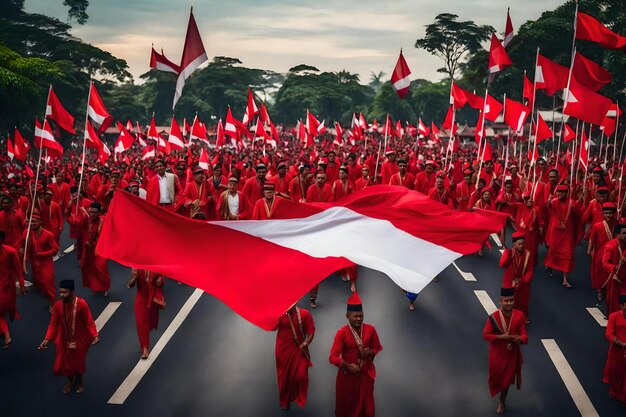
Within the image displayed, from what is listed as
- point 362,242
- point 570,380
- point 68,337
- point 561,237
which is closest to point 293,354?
point 362,242

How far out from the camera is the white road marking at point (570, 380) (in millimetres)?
7684

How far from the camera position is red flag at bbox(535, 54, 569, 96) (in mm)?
14852

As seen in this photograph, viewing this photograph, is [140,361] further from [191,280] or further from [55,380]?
[191,280]

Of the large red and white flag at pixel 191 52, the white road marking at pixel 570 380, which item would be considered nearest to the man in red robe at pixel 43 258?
the large red and white flag at pixel 191 52

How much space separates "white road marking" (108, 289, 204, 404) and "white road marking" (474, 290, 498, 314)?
4.78m

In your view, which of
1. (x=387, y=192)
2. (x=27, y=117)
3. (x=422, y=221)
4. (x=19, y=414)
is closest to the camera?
(x=19, y=414)

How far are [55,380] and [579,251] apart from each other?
1191 cm

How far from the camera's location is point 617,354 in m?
7.84

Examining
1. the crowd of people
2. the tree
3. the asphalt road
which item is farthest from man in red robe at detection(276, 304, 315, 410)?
the tree

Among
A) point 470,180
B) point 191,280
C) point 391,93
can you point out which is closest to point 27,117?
point 470,180

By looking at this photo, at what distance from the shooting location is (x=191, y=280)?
21.9 ft

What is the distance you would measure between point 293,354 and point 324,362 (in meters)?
1.53

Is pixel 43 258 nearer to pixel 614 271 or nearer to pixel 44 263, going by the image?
pixel 44 263

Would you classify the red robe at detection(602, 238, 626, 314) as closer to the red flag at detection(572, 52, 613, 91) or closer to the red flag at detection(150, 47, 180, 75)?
the red flag at detection(572, 52, 613, 91)
